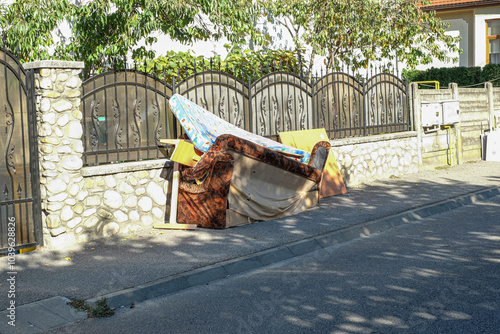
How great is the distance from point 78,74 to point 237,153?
7.59 feet

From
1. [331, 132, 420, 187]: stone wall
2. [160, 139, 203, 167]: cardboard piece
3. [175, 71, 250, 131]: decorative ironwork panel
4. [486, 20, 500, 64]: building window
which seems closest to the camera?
[160, 139, 203, 167]: cardboard piece

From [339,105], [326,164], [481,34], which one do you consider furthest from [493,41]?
[326,164]

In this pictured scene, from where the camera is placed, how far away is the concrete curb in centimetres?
586

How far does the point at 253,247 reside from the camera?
7.53 meters

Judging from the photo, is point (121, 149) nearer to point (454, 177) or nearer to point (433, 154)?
point (454, 177)

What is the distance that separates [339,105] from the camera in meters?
13.1

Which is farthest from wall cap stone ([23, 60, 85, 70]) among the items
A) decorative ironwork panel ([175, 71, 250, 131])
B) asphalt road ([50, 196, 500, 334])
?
asphalt road ([50, 196, 500, 334])

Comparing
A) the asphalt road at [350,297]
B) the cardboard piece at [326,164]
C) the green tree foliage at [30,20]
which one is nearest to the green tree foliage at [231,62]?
the cardboard piece at [326,164]

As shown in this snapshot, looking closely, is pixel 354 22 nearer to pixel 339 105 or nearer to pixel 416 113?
pixel 416 113

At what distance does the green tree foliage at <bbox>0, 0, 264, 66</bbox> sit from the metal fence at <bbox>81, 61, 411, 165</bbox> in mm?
2223

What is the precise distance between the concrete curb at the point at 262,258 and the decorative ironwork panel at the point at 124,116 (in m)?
2.77

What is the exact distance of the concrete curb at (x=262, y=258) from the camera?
586cm

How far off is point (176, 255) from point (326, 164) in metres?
4.98

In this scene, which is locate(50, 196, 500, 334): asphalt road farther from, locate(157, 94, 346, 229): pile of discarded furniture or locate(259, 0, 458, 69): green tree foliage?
locate(259, 0, 458, 69): green tree foliage
